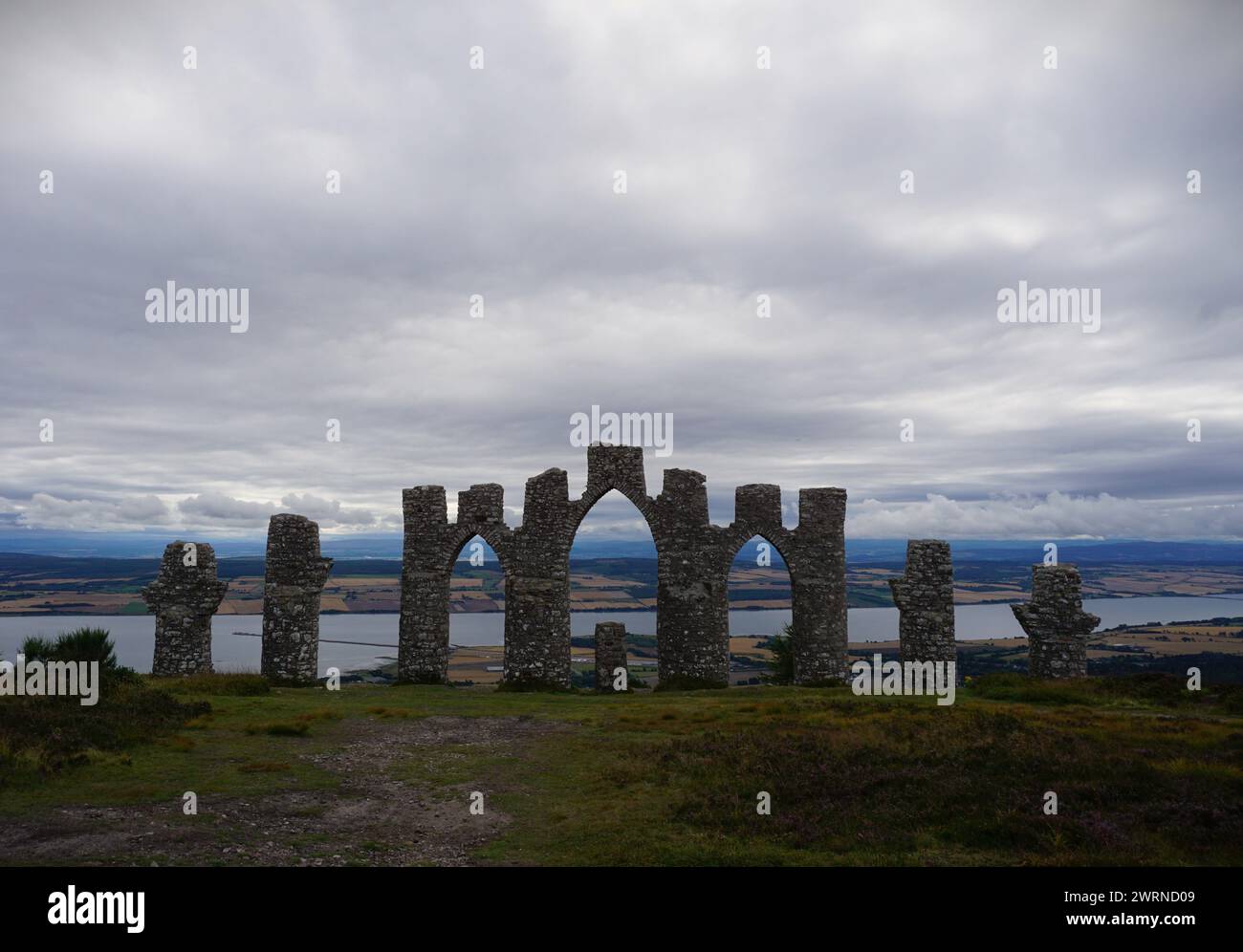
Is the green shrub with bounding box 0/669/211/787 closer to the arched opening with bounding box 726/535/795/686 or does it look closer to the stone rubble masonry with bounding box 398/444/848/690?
the stone rubble masonry with bounding box 398/444/848/690

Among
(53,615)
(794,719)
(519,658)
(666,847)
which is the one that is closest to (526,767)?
(666,847)

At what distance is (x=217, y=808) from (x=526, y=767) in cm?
634

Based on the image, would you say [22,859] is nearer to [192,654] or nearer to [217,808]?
[217,808]

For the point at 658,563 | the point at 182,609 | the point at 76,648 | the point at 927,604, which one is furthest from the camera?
the point at 658,563

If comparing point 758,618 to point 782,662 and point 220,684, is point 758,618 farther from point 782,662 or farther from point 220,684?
point 220,684

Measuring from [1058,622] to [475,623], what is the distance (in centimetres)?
12407

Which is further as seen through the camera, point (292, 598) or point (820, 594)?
point (820, 594)

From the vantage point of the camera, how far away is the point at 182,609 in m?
28.3

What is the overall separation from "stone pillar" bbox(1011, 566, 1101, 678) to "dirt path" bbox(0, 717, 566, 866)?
22573 mm

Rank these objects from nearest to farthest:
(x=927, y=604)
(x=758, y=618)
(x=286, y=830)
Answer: (x=286, y=830), (x=927, y=604), (x=758, y=618)

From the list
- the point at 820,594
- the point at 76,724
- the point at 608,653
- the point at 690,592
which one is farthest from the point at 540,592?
the point at 76,724

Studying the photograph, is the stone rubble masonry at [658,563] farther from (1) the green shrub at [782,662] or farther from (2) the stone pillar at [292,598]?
(2) the stone pillar at [292,598]

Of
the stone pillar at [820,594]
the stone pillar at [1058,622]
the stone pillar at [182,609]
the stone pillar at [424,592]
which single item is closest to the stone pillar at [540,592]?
the stone pillar at [424,592]

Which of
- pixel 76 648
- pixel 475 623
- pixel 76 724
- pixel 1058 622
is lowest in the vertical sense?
pixel 475 623
